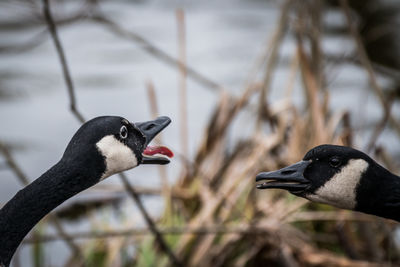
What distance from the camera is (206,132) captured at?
5195mm

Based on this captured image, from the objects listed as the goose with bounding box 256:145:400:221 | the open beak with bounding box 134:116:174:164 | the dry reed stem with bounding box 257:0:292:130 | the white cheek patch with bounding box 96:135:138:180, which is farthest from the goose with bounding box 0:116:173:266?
the dry reed stem with bounding box 257:0:292:130

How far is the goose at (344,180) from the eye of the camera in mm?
2693

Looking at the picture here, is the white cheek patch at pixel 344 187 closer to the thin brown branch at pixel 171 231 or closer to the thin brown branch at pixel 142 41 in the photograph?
the thin brown branch at pixel 171 231

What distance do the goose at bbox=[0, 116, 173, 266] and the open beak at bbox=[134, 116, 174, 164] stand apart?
14cm

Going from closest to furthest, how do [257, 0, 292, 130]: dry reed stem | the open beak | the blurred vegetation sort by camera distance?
the open beak < the blurred vegetation < [257, 0, 292, 130]: dry reed stem

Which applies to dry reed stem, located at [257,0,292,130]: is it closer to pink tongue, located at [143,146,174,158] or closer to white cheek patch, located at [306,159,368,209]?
pink tongue, located at [143,146,174,158]

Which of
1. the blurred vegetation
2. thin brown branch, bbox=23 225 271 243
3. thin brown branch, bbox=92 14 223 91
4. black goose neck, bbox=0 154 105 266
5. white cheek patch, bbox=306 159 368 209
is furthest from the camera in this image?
the blurred vegetation

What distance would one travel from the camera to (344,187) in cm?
272

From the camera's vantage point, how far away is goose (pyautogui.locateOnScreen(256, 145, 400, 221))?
106 inches

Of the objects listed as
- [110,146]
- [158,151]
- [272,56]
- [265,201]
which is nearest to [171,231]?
[265,201]

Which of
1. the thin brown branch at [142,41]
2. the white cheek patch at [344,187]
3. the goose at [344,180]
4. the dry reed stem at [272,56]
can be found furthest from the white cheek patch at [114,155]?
the dry reed stem at [272,56]

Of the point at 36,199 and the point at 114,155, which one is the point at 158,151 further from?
the point at 36,199

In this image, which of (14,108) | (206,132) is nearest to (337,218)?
(206,132)

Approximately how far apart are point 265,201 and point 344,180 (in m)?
2.10
